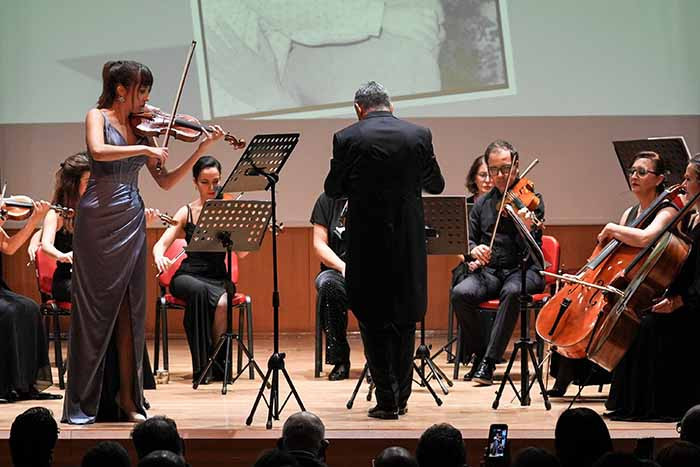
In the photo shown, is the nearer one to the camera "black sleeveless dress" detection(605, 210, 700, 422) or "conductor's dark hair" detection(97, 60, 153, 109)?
"conductor's dark hair" detection(97, 60, 153, 109)

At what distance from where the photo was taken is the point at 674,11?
7.68 meters

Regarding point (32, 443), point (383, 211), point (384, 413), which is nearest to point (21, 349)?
point (384, 413)

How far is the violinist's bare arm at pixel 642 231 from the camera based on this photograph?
4875 millimetres

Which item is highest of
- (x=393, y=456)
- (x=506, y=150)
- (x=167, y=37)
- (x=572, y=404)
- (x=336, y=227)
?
(x=167, y=37)

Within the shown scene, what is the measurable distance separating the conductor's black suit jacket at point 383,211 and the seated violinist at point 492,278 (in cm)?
124

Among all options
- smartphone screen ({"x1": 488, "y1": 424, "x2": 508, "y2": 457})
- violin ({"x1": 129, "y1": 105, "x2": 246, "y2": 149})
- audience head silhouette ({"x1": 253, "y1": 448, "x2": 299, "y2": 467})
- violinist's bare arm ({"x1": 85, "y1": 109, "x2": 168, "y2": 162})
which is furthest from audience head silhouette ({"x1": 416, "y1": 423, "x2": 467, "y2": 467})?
violin ({"x1": 129, "y1": 105, "x2": 246, "y2": 149})

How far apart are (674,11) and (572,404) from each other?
3626 mm

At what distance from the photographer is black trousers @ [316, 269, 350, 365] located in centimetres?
612

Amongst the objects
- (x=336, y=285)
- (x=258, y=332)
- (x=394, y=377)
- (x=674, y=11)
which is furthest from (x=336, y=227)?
(x=674, y=11)

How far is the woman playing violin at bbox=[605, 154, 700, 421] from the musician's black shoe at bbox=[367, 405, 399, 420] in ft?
3.10

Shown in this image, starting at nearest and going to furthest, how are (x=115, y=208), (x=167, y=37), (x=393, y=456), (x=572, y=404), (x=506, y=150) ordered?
1. (x=393, y=456)
2. (x=115, y=208)
3. (x=572, y=404)
4. (x=506, y=150)
5. (x=167, y=37)

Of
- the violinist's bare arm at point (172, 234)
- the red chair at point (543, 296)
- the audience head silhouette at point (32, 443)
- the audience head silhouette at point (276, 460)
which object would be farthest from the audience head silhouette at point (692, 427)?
the violinist's bare arm at point (172, 234)

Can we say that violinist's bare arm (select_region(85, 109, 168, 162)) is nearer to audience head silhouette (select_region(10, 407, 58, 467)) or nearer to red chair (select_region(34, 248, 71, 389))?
audience head silhouette (select_region(10, 407, 58, 467))

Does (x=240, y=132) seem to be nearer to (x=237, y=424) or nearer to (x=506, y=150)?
(x=506, y=150)
